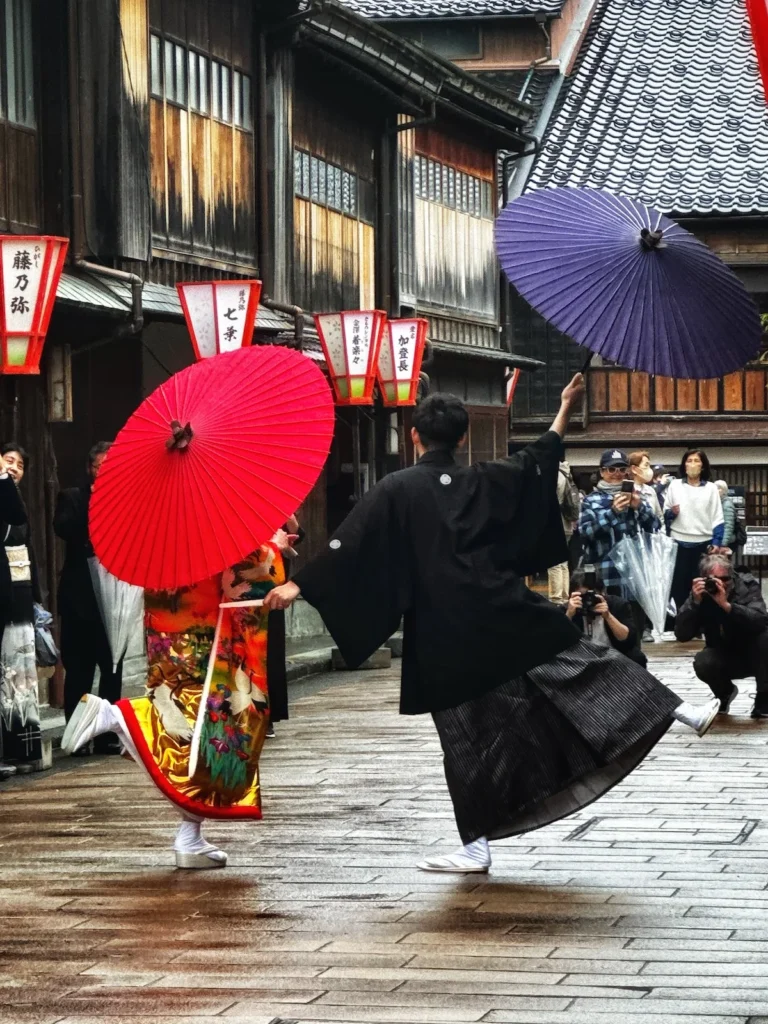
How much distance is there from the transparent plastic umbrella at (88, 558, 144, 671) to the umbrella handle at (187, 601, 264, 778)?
3.72m

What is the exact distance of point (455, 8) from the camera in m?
31.5

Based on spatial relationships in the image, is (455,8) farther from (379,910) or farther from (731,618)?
(379,910)

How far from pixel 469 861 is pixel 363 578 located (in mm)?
1225

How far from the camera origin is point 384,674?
1662 centimetres

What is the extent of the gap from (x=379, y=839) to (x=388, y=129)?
48.1ft

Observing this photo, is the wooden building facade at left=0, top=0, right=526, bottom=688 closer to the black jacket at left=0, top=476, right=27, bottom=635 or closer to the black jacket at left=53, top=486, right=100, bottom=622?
the black jacket at left=53, top=486, right=100, bottom=622

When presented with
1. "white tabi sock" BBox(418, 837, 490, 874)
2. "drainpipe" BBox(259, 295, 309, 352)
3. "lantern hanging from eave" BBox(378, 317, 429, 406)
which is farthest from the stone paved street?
"lantern hanging from eave" BBox(378, 317, 429, 406)

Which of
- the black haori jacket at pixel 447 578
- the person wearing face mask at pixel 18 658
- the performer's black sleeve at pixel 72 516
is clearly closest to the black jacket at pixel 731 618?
the performer's black sleeve at pixel 72 516

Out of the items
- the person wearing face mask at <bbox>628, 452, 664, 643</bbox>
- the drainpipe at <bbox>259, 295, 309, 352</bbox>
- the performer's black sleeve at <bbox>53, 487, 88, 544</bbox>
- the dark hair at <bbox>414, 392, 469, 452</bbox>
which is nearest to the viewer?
the dark hair at <bbox>414, 392, 469, 452</bbox>

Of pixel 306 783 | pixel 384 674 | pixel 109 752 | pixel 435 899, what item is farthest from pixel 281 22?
pixel 435 899

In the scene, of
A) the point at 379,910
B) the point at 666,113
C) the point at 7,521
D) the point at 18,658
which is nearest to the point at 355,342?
the point at 18,658

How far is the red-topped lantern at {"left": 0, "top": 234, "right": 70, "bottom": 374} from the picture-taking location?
11.2m

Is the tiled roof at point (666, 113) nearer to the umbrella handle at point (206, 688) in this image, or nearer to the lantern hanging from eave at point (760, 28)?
the umbrella handle at point (206, 688)

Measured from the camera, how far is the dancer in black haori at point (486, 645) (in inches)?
294
